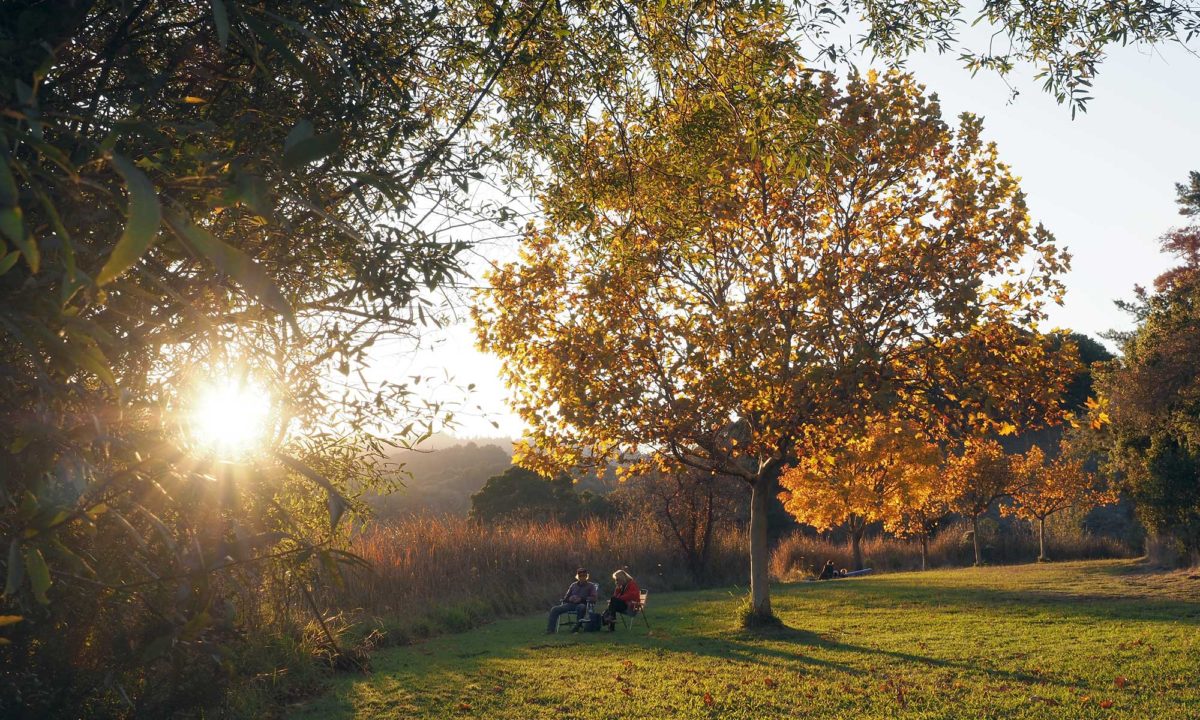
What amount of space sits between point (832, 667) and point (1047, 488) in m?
31.7

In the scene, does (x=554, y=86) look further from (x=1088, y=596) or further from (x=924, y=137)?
(x=1088, y=596)

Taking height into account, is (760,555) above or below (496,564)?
above

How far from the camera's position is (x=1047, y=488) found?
3878 centimetres

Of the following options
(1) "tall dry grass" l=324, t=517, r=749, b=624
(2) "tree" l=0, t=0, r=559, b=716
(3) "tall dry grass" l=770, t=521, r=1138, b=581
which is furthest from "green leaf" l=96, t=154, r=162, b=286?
(3) "tall dry grass" l=770, t=521, r=1138, b=581

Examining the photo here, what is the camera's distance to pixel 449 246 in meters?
4.47

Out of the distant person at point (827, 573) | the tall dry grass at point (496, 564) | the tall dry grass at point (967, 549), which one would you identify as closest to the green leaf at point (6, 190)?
the tall dry grass at point (496, 564)

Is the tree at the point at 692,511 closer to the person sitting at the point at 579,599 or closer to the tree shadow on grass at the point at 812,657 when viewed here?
the person sitting at the point at 579,599

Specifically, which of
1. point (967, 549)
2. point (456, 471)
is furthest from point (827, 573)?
point (456, 471)

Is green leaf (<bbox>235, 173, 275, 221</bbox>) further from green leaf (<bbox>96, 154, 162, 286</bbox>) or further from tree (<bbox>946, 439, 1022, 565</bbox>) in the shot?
tree (<bbox>946, 439, 1022, 565</bbox>)

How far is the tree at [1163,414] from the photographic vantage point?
24.2 meters

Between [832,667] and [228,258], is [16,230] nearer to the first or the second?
[228,258]

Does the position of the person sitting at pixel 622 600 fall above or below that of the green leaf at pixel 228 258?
below

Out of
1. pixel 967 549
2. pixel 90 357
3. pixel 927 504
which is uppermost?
pixel 927 504

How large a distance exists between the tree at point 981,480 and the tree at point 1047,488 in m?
0.39
